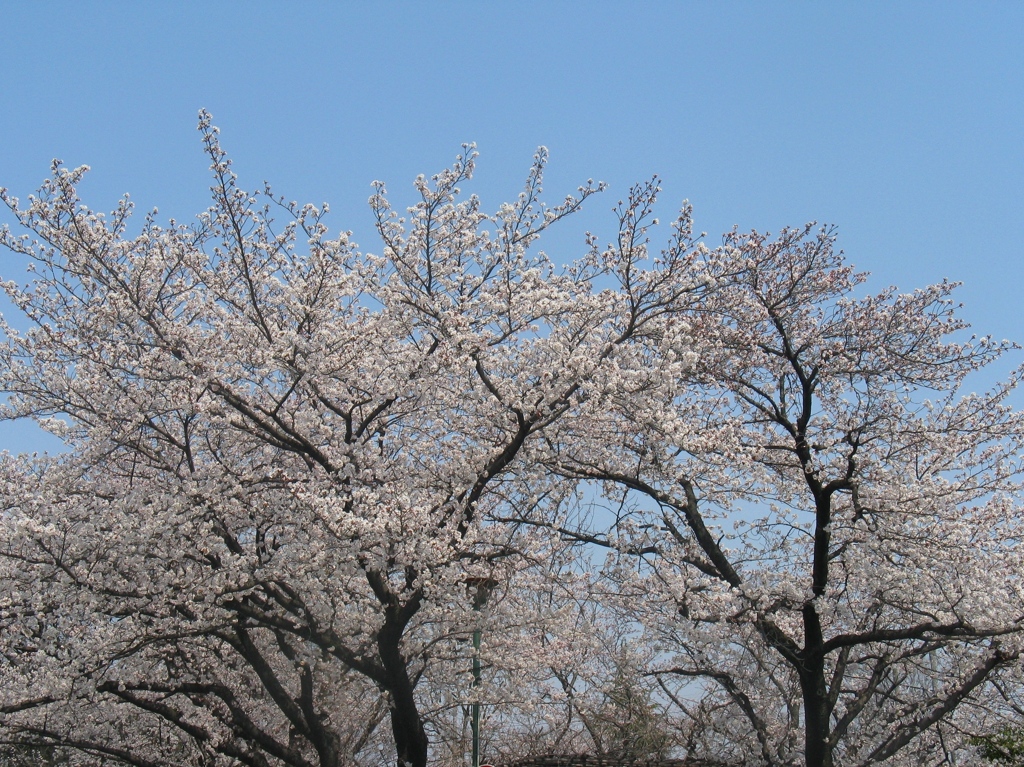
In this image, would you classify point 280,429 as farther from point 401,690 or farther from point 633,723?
point 633,723

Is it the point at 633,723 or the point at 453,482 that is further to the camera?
the point at 633,723

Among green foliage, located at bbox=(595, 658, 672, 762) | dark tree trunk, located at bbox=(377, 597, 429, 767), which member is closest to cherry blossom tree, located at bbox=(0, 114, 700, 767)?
dark tree trunk, located at bbox=(377, 597, 429, 767)

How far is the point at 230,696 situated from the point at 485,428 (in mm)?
4735

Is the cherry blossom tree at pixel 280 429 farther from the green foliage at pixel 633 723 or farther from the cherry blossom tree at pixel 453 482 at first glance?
the green foliage at pixel 633 723

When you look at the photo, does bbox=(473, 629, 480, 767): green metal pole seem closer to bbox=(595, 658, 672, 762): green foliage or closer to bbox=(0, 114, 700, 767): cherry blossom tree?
bbox=(0, 114, 700, 767): cherry blossom tree

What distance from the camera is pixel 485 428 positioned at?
1039 cm

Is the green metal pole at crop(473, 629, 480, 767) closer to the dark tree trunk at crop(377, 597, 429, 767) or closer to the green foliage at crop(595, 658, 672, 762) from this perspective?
the dark tree trunk at crop(377, 597, 429, 767)

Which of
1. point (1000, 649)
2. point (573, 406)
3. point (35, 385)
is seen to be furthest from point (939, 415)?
point (35, 385)

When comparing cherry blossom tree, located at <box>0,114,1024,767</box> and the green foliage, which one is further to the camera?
the green foliage

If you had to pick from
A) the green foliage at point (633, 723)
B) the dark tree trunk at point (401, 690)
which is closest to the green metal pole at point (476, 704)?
the dark tree trunk at point (401, 690)

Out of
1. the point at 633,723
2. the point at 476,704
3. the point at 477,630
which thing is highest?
the point at 633,723

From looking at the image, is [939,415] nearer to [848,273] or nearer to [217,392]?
[848,273]

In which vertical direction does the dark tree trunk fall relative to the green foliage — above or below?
below

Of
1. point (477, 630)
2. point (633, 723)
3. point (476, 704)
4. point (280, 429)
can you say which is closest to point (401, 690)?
point (476, 704)
